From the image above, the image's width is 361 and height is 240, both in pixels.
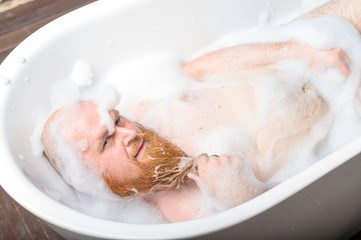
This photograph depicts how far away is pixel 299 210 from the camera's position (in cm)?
94

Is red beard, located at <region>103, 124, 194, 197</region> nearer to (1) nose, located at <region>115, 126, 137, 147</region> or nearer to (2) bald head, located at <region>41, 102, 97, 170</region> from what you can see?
(1) nose, located at <region>115, 126, 137, 147</region>

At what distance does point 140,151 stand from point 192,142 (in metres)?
0.19

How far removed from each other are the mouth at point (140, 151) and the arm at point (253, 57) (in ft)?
1.29

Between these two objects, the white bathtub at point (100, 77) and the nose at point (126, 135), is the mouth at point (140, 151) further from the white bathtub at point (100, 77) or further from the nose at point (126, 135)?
the white bathtub at point (100, 77)

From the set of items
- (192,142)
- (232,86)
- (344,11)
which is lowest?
(192,142)

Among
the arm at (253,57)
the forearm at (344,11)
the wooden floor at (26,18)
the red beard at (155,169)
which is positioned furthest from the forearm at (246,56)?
the wooden floor at (26,18)

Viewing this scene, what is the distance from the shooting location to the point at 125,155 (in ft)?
3.43

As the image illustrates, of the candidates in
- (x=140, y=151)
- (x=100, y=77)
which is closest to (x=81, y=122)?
(x=140, y=151)

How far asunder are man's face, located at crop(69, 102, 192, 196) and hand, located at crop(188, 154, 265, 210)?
0.12m

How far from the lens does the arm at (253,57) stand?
1330 millimetres

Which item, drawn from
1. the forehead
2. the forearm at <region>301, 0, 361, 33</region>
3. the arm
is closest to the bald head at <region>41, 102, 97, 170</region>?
the forehead

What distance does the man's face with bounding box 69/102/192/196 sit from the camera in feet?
3.36

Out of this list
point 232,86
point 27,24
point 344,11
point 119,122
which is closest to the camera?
point 119,122

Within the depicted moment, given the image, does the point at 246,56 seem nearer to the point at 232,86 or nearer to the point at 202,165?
the point at 232,86
